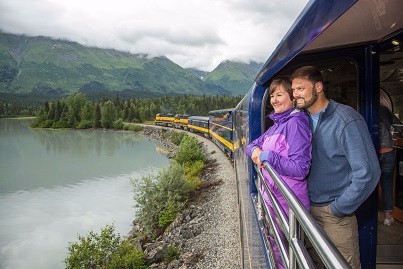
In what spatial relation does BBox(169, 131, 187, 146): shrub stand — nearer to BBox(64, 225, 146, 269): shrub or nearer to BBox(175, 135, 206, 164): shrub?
BBox(175, 135, 206, 164): shrub

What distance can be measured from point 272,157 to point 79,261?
11203mm

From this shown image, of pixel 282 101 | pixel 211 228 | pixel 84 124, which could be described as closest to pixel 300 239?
pixel 282 101

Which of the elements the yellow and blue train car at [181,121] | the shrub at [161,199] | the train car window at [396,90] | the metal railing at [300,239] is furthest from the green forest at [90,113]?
the metal railing at [300,239]

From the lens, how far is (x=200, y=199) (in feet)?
57.1

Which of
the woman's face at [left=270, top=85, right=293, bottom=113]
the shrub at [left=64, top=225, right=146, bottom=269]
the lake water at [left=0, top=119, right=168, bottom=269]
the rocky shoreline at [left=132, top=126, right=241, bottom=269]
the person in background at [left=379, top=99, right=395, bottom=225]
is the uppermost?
the woman's face at [left=270, top=85, right=293, bottom=113]

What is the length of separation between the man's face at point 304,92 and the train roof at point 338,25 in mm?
204

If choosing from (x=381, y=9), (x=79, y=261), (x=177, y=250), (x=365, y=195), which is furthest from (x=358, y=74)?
(x=79, y=261)

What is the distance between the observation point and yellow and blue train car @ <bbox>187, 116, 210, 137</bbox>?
39.0m

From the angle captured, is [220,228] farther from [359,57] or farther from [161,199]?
[359,57]

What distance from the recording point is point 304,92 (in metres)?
2.78

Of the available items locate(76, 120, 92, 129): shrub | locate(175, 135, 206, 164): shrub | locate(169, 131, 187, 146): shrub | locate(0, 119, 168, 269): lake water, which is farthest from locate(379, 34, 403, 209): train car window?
locate(76, 120, 92, 129): shrub

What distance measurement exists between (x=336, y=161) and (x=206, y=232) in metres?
10.4

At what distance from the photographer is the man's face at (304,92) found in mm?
2760

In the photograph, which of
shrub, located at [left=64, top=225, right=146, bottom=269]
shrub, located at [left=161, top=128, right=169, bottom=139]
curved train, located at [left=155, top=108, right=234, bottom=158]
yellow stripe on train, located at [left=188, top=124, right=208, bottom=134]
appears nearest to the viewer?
shrub, located at [left=64, top=225, right=146, bottom=269]
